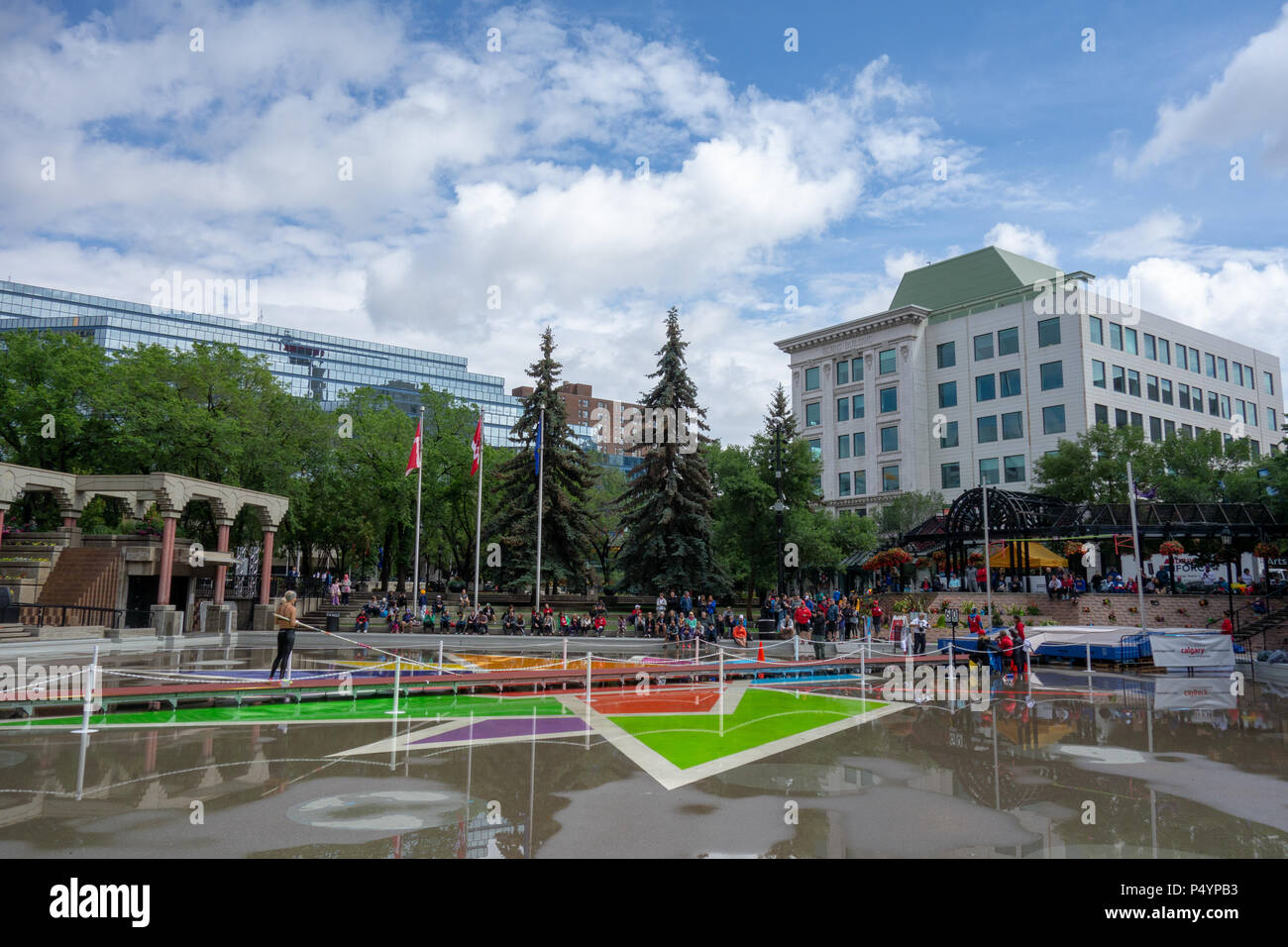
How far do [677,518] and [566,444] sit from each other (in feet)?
27.5

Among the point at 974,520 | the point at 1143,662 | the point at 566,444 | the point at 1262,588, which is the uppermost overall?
the point at 566,444

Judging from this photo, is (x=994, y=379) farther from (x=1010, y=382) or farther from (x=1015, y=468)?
(x=1015, y=468)

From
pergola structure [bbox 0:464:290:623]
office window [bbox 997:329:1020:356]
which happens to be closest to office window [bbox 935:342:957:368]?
office window [bbox 997:329:1020:356]

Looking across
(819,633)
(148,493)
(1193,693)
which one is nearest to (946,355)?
(819,633)

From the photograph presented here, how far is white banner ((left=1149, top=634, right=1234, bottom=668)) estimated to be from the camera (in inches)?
973

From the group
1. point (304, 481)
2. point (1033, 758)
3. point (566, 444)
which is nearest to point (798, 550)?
point (566, 444)

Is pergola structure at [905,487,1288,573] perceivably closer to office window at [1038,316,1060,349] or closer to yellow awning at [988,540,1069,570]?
yellow awning at [988,540,1069,570]

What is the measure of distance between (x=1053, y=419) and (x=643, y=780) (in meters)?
58.4

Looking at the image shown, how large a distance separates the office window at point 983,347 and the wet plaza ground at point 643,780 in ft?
167

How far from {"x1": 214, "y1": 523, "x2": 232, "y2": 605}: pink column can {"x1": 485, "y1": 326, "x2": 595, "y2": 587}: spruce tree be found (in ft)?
40.6
